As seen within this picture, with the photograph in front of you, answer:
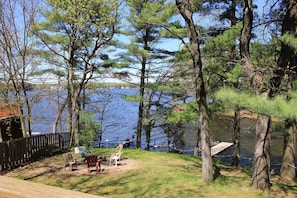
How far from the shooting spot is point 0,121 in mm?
12664

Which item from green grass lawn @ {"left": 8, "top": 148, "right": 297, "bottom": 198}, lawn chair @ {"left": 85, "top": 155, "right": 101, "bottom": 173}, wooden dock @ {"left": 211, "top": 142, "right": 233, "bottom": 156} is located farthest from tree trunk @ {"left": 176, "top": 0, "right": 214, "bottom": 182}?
wooden dock @ {"left": 211, "top": 142, "right": 233, "bottom": 156}

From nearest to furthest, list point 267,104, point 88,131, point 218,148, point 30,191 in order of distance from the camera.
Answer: point 30,191 → point 267,104 → point 88,131 → point 218,148

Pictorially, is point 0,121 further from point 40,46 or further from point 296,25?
point 296,25

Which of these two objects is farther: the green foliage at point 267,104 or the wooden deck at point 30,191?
the green foliage at point 267,104

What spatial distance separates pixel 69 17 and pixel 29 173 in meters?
6.71

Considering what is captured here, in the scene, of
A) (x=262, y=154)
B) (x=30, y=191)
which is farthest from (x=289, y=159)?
(x=30, y=191)

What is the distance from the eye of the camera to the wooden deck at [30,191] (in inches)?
43.4

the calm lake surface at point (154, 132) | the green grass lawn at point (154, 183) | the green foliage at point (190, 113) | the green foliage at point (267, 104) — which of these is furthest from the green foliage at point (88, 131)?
the green foliage at point (267, 104)

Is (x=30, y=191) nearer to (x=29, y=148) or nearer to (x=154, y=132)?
(x=29, y=148)

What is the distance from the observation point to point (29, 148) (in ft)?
37.7

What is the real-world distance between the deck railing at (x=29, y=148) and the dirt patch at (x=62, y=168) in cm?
40

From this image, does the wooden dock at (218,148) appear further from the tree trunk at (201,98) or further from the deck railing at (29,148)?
the tree trunk at (201,98)

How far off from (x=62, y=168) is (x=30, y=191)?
994 cm

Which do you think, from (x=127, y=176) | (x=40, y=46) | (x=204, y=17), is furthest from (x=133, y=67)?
(x=127, y=176)
